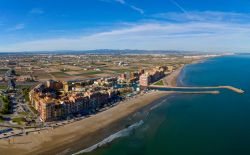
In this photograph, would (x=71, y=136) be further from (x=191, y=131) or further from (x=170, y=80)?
(x=170, y=80)

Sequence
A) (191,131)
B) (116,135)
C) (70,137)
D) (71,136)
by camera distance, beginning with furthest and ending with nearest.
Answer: (191,131), (116,135), (71,136), (70,137)

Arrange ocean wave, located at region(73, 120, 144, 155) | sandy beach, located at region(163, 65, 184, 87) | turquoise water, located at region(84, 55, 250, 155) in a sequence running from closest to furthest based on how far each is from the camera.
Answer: turquoise water, located at region(84, 55, 250, 155)
ocean wave, located at region(73, 120, 144, 155)
sandy beach, located at region(163, 65, 184, 87)

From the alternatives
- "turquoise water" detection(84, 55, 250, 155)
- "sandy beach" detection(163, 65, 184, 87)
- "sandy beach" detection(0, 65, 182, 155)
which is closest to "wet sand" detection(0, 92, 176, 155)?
"sandy beach" detection(0, 65, 182, 155)

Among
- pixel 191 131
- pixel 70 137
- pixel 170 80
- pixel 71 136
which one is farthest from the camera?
pixel 170 80

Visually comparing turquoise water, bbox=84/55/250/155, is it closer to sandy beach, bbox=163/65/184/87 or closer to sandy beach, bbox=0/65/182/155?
sandy beach, bbox=0/65/182/155

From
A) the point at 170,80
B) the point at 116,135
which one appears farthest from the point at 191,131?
the point at 170,80

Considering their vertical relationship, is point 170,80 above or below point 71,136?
above

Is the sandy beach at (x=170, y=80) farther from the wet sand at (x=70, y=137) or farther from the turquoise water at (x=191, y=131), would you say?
the wet sand at (x=70, y=137)

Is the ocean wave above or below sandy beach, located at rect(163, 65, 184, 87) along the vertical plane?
below

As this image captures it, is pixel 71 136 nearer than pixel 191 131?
Yes
